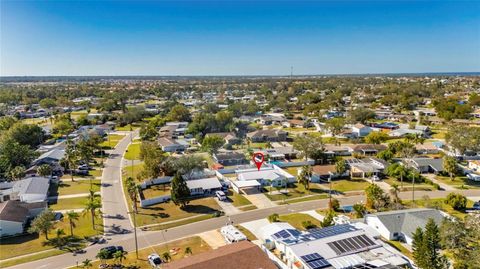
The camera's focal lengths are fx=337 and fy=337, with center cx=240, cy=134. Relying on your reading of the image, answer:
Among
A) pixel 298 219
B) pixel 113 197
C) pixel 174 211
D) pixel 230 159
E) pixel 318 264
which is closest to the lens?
pixel 318 264

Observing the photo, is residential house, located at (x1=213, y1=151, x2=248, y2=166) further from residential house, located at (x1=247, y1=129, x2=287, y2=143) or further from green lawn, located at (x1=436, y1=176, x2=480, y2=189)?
green lawn, located at (x1=436, y1=176, x2=480, y2=189)

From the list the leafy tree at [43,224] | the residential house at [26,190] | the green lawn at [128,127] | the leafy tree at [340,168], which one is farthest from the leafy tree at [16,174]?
the leafy tree at [340,168]

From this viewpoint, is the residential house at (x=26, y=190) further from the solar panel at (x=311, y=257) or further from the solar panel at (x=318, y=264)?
the solar panel at (x=318, y=264)

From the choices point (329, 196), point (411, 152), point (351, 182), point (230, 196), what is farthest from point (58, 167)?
point (411, 152)

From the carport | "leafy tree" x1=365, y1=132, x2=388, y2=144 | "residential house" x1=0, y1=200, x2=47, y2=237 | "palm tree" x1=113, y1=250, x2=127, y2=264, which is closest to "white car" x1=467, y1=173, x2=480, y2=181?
"leafy tree" x1=365, y1=132, x2=388, y2=144

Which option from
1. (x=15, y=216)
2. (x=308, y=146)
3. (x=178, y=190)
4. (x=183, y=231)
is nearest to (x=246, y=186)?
(x=178, y=190)

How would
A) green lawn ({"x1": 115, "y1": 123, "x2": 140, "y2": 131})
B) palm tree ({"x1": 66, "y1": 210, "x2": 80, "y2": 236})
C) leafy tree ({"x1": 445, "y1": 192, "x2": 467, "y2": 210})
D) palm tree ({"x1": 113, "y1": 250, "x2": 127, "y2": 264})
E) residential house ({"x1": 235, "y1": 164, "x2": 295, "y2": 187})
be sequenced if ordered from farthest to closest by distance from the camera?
green lawn ({"x1": 115, "y1": 123, "x2": 140, "y2": 131})
residential house ({"x1": 235, "y1": 164, "x2": 295, "y2": 187})
leafy tree ({"x1": 445, "y1": 192, "x2": 467, "y2": 210})
palm tree ({"x1": 66, "y1": 210, "x2": 80, "y2": 236})
palm tree ({"x1": 113, "y1": 250, "x2": 127, "y2": 264})

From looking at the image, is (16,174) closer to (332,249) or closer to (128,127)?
(332,249)

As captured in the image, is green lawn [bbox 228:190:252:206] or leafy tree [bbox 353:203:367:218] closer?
leafy tree [bbox 353:203:367:218]
